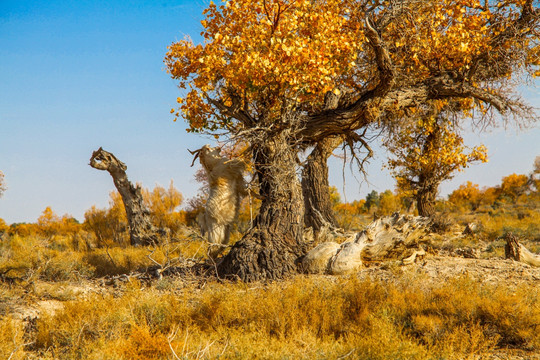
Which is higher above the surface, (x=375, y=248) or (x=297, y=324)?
(x=375, y=248)

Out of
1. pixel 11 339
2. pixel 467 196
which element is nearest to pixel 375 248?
pixel 11 339

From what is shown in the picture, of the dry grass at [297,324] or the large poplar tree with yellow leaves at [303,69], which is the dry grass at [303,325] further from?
the large poplar tree with yellow leaves at [303,69]

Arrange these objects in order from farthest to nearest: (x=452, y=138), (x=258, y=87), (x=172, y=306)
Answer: (x=452, y=138) < (x=258, y=87) < (x=172, y=306)

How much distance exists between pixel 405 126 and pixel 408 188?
2.98 metres

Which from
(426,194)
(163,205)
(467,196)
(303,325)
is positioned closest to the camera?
(303,325)

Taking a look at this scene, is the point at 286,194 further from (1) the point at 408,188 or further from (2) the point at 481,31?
(1) the point at 408,188

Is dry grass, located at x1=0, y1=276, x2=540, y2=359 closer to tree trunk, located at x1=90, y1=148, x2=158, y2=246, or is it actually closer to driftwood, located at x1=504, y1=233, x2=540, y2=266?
driftwood, located at x1=504, y1=233, x2=540, y2=266

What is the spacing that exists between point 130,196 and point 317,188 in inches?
274

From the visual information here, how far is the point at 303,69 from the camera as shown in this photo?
7906 millimetres

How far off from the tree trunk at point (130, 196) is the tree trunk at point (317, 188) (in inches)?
229

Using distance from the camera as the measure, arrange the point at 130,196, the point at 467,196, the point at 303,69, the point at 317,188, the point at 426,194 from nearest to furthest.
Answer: the point at 303,69
the point at 317,188
the point at 426,194
the point at 130,196
the point at 467,196

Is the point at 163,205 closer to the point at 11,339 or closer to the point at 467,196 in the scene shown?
the point at 11,339

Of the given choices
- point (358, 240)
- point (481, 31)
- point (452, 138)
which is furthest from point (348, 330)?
point (452, 138)

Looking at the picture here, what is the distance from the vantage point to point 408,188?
15.3m
